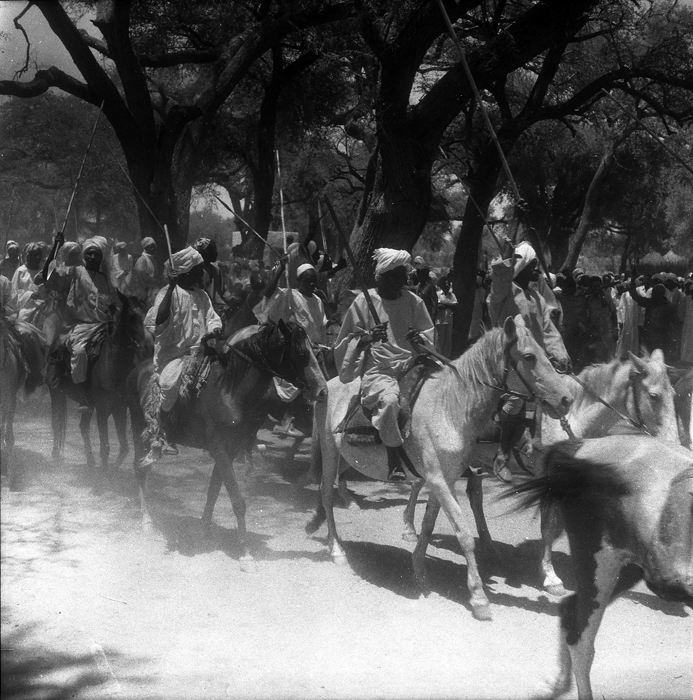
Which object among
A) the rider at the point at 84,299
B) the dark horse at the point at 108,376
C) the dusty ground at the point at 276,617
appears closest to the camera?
the dusty ground at the point at 276,617

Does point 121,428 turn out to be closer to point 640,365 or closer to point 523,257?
point 523,257

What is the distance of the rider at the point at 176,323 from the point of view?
25.2ft

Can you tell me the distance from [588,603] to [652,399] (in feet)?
8.20

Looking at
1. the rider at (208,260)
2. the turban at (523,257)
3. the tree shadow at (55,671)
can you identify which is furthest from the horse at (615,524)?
the rider at (208,260)

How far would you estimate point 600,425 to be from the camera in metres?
6.75

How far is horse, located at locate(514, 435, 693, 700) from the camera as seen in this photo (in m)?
4.40

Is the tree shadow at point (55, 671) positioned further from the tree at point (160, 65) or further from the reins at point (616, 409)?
the tree at point (160, 65)

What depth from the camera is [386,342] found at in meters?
6.84

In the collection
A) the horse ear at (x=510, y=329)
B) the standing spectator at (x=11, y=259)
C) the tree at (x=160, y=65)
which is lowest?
the horse ear at (x=510, y=329)

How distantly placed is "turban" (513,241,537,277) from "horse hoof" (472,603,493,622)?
8.73 feet

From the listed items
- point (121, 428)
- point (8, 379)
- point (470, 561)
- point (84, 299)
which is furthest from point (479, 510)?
point (84, 299)

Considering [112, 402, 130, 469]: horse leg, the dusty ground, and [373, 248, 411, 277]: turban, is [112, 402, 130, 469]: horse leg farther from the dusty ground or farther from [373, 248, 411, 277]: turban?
[373, 248, 411, 277]: turban

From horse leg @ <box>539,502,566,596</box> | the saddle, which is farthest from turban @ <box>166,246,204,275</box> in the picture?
horse leg @ <box>539,502,566,596</box>

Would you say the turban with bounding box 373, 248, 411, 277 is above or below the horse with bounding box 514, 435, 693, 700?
above
